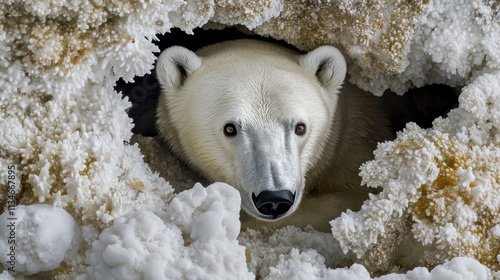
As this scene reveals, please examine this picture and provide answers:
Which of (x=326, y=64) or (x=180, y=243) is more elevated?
(x=326, y=64)

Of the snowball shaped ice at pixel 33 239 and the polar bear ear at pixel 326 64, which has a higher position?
the polar bear ear at pixel 326 64

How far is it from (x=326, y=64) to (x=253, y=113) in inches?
16.4

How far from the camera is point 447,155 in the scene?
6.46 ft

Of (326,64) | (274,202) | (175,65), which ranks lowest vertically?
(274,202)

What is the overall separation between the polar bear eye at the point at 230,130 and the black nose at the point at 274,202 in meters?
0.30

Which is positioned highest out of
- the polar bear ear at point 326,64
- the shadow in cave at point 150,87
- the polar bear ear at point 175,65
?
the polar bear ear at point 326,64

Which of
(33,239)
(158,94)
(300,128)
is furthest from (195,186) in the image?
(158,94)

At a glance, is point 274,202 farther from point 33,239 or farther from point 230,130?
point 33,239

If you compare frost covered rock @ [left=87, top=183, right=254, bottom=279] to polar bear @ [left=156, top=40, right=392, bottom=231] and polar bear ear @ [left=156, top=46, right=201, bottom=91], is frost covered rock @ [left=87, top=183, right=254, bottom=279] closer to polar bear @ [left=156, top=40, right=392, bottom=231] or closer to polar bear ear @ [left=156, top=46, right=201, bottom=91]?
polar bear @ [left=156, top=40, right=392, bottom=231]

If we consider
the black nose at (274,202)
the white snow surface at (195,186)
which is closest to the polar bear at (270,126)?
the black nose at (274,202)

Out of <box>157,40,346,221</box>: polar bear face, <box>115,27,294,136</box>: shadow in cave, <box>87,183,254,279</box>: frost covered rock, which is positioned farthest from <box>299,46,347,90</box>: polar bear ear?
<box>87,183,254,279</box>: frost covered rock

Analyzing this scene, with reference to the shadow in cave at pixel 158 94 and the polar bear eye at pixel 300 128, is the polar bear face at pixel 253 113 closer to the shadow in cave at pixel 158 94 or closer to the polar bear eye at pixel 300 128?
the polar bear eye at pixel 300 128

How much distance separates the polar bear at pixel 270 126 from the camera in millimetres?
2207

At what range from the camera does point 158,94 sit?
315cm
